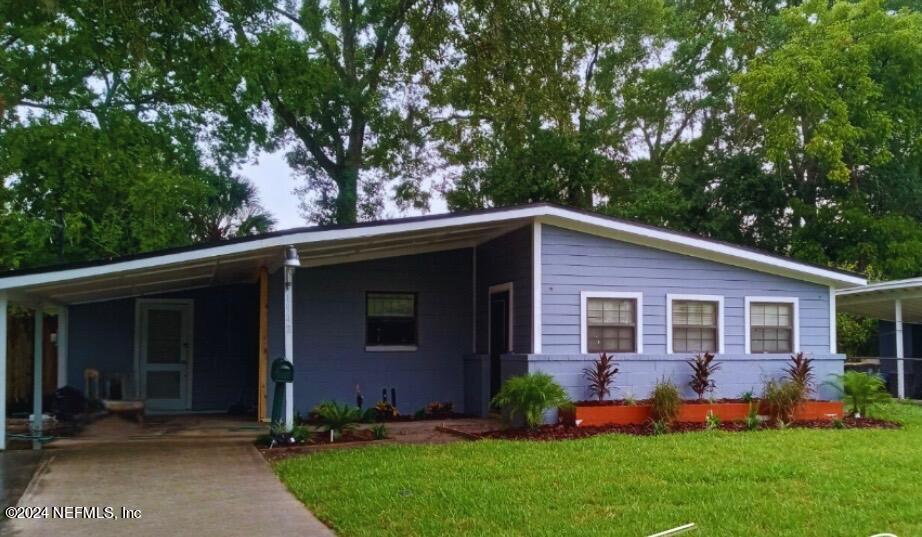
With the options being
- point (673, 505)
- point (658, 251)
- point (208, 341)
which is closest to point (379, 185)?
point (208, 341)

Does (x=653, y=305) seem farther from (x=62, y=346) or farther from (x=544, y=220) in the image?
(x=62, y=346)

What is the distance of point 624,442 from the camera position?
10227 millimetres

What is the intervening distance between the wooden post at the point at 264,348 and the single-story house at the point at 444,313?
0.10 ft

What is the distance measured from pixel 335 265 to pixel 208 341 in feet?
9.40

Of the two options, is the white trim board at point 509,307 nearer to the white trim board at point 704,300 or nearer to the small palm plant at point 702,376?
the white trim board at point 704,300

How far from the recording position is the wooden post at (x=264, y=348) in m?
12.7

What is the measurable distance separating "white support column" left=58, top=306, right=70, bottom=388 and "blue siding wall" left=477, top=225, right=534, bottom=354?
662cm

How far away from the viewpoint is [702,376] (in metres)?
12.6

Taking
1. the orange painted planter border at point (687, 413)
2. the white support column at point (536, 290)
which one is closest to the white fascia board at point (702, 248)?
the white support column at point (536, 290)

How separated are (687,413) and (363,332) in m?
5.21

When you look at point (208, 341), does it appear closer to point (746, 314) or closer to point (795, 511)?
point (746, 314)

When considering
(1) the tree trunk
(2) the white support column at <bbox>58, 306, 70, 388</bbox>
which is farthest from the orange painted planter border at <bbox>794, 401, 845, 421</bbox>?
(1) the tree trunk

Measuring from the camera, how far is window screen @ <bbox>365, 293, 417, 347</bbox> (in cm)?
1409

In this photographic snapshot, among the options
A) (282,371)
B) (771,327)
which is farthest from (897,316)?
(282,371)
